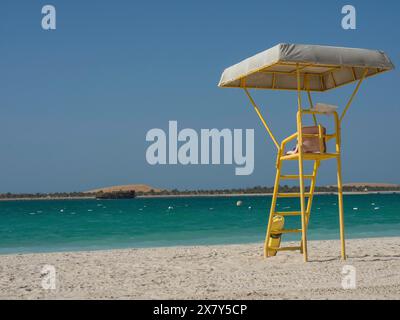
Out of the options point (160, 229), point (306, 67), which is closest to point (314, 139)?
Answer: point (306, 67)

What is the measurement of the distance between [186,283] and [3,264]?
460cm

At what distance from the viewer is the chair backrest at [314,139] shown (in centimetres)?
819

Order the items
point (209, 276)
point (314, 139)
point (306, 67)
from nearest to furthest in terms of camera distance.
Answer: point (209, 276), point (314, 139), point (306, 67)

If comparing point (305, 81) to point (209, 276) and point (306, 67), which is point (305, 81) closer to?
point (306, 67)

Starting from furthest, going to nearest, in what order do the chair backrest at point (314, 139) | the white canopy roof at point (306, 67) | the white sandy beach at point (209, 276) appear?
the chair backrest at point (314, 139), the white canopy roof at point (306, 67), the white sandy beach at point (209, 276)

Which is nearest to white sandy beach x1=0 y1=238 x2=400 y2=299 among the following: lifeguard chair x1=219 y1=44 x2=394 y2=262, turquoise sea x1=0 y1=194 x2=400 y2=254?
lifeguard chair x1=219 y1=44 x2=394 y2=262

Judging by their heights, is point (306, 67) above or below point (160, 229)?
above

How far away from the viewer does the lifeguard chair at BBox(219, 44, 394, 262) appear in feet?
25.4

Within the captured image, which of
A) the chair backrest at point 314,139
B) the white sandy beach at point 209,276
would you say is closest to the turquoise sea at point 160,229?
the white sandy beach at point 209,276

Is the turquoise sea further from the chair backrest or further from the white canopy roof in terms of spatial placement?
the chair backrest

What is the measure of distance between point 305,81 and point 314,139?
1.90m

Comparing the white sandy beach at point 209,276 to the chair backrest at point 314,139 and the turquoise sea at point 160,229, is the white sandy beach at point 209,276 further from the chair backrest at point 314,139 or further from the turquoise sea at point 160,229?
the turquoise sea at point 160,229

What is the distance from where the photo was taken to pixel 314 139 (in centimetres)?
823
